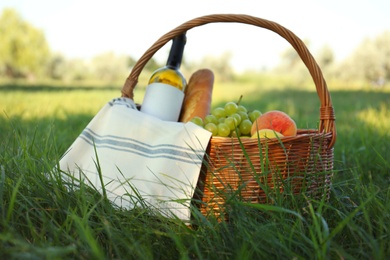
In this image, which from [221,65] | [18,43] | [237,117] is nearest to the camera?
[237,117]

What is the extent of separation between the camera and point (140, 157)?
1.65 meters

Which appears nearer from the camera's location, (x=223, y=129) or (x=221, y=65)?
(x=223, y=129)

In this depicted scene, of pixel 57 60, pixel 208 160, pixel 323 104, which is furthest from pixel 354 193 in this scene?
pixel 57 60

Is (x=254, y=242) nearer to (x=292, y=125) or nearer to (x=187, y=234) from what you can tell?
(x=187, y=234)

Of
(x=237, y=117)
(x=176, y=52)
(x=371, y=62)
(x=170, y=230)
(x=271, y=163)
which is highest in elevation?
(x=371, y=62)

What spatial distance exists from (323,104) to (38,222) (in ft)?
3.47

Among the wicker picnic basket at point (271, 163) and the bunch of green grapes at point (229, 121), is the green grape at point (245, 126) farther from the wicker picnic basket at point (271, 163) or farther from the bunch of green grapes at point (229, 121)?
the wicker picnic basket at point (271, 163)

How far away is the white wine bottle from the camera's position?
1.97 meters

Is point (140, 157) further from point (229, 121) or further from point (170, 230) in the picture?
point (170, 230)

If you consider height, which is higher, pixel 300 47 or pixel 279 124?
pixel 300 47

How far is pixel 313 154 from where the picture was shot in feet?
4.97

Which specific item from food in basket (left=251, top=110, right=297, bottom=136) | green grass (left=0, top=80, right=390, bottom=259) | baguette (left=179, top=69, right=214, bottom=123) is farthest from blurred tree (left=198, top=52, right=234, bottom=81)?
green grass (left=0, top=80, right=390, bottom=259)

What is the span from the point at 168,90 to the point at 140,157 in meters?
0.45

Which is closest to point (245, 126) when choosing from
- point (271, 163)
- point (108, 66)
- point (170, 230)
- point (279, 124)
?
point (279, 124)
